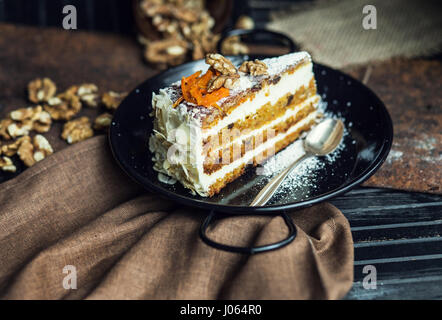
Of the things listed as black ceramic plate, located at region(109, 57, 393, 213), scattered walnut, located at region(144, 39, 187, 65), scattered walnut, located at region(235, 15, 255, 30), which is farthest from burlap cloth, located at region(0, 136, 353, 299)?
scattered walnut, located at region(235, 15, 255, 30)

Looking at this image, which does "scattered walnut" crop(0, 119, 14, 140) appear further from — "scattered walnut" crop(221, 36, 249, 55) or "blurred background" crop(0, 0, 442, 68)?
"scattered walnut" crop(221, 36, 249, 55)

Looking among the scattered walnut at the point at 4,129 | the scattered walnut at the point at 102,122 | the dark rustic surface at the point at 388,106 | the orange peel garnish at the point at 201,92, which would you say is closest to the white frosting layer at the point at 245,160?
the orange peel garnish at the point at 201,92

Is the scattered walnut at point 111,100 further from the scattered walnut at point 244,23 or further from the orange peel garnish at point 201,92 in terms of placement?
the scattered walnut at point 244,23

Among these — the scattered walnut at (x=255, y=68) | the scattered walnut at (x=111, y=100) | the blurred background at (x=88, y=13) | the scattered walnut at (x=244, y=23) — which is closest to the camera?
the scattered walnut at (x=255, y=68)

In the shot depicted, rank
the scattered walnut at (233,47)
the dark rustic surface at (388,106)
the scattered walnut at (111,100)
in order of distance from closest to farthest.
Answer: the dark rustic surface at (388,106) → the scattered walnut at (111,100) → the scattered walnut at (233,47)

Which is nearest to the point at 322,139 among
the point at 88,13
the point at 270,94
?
the point at 270,94

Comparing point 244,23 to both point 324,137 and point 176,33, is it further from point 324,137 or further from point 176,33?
point 324,137
